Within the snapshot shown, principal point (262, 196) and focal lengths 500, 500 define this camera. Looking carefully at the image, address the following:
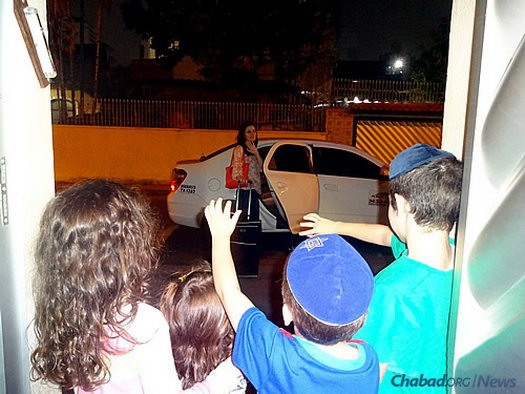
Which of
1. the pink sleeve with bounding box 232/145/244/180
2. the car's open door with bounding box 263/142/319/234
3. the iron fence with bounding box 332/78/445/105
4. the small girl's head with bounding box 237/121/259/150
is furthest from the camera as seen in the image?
the iron fence with bounding box 332/78/445/105

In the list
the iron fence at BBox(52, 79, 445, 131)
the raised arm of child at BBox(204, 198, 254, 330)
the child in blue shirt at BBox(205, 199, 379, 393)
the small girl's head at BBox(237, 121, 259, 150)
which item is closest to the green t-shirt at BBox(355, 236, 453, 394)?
the child in blue shirt at BBox(205, 199, 379, 393)

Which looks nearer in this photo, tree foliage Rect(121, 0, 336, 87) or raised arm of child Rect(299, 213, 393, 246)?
raised arm of child Rect(299, 213, 393, 246)

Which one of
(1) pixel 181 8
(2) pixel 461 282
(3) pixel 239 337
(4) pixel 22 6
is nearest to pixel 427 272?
(2) pixel 461 282

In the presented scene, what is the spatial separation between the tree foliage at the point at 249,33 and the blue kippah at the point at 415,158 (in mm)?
17262

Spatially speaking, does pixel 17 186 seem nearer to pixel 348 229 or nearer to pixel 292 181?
pixel 348 229

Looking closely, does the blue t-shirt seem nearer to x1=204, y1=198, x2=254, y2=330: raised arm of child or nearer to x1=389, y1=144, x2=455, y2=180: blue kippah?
x1=204, y1=198, x2=254, y2=330: raised arm of child

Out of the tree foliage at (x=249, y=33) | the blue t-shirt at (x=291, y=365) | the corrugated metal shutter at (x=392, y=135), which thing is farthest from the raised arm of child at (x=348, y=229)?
the tree foliage at (x=249, y=33)

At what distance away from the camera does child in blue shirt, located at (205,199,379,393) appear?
123cm

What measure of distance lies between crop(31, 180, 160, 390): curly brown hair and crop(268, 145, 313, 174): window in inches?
222

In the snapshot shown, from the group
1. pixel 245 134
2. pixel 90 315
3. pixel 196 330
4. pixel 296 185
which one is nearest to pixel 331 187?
pixel 296 185

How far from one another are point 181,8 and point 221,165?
1290 centimetres

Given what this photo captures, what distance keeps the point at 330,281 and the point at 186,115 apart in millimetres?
12923

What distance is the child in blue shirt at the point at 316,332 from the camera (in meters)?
1.23

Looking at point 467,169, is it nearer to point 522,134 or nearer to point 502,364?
Answer: point 522,134
